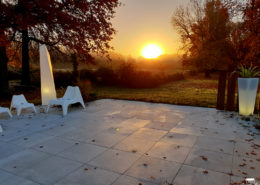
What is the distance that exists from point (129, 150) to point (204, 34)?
16522 mm

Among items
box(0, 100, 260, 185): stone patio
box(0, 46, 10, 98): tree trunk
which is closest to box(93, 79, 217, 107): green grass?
box(0, 100, 260, 185): stone patio

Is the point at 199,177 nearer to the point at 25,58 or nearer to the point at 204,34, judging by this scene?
the point at 25,58

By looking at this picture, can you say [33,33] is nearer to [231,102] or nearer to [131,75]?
[131,75]

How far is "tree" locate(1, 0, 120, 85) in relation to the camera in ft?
26.8

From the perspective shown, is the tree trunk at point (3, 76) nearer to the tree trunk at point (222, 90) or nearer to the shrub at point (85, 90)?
the shrub at point (85, 90)

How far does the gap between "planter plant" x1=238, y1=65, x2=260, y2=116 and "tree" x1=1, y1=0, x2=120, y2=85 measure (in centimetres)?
746

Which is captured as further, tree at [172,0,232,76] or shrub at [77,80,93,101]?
tree at [172,0,232,76]

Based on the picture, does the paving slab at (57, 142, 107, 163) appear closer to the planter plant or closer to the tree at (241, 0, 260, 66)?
the planter plant

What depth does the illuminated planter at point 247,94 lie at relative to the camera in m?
4.86

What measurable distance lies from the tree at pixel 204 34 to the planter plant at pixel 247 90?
1239cm

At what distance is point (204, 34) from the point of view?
16875 millimetres

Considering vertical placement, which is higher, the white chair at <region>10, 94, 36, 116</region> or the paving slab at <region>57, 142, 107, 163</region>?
the white chair at <region>10, 94, 36, 116</region>

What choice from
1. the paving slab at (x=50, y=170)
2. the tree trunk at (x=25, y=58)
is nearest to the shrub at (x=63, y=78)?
the tree trunk at (x=25, y=58)

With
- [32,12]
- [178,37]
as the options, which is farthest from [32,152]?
[178,37]
